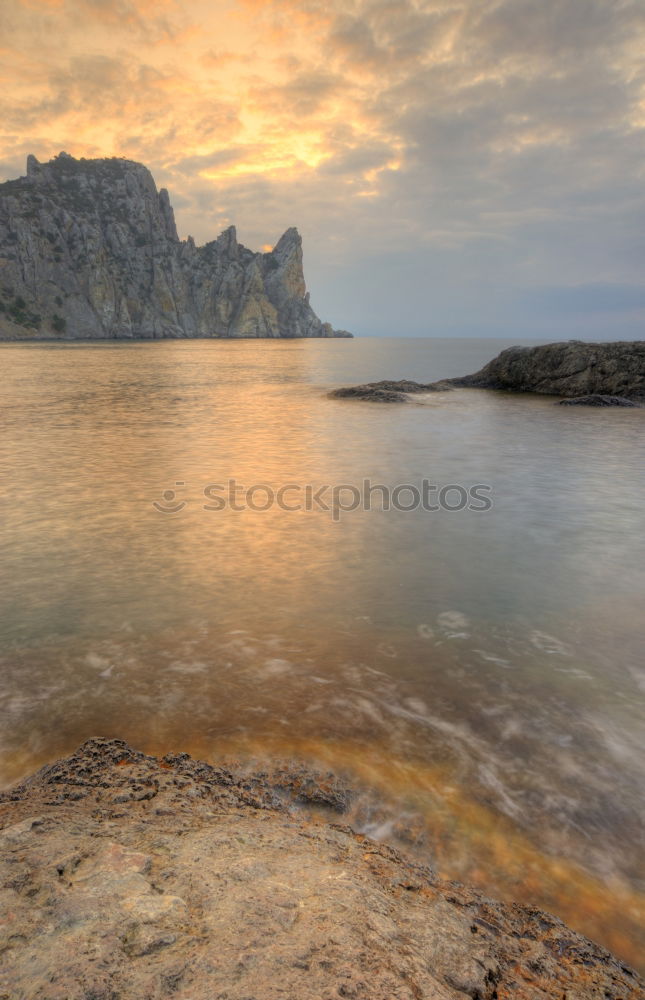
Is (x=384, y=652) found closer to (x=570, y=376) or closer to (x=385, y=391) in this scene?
(x=385, y=391)

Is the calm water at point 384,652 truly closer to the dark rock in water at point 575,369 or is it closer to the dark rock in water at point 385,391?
the dark rock in water at point 385,391

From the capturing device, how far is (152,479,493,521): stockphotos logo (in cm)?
902

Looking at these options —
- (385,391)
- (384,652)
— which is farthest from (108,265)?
(384,652)

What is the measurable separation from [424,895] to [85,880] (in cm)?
136

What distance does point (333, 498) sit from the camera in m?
9.73

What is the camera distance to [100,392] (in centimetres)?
2712

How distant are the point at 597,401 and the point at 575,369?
365 cm

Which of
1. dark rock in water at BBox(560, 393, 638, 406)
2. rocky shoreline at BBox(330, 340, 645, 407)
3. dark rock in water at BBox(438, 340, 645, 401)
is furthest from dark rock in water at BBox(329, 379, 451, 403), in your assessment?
dark rock in water at BBox(560, 393, 638, 406)

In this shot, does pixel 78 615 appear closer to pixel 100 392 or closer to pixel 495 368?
pixel 100 392

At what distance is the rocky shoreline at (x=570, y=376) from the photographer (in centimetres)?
2556

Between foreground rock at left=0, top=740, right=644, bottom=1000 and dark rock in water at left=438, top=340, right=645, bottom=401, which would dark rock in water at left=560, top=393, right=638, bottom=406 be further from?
foreground rock at left=0, top=740, right=644, bottom=1000

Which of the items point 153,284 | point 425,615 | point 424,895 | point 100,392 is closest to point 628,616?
point 425,615

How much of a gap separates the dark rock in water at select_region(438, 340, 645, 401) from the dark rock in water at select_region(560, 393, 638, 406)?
1441 mm

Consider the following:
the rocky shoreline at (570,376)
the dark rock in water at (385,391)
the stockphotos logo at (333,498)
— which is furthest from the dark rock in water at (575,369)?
the stockphotos logo at (333,498)
